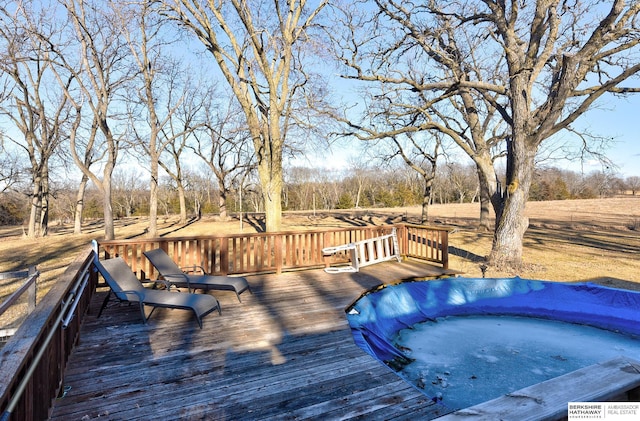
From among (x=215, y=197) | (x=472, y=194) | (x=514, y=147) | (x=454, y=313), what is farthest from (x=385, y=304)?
(x=472, y=194)

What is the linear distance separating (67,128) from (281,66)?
13.4 m

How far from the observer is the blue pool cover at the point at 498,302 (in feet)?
20.1

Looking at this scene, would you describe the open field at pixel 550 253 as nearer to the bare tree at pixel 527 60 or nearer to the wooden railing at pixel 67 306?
the bare tree at pixel 527 60

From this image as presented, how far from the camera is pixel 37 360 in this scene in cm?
216

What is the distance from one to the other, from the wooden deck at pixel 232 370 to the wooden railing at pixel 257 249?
1459mm

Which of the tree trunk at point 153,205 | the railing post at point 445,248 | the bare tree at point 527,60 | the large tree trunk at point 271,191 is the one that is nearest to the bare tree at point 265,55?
the large tree trunk at point 271,191

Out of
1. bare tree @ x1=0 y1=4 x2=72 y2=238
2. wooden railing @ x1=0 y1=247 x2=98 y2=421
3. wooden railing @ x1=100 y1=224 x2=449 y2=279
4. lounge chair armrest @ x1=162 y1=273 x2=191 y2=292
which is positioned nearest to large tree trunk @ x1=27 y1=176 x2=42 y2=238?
bare tree @ x1=0 y1=4 x2=72 y2=238

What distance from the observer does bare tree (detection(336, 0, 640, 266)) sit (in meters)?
8.59

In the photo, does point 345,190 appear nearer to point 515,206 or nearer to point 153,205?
point 153,205

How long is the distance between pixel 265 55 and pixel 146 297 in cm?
929

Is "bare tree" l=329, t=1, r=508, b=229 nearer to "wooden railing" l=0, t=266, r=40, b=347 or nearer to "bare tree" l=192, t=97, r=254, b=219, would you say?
"wooden railing" l=0, t=266, r=40, b=347

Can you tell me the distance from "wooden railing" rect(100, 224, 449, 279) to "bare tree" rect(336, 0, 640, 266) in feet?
8.26

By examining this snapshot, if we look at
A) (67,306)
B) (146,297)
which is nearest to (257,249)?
(146,297)

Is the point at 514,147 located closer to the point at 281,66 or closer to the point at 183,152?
the point at 281,66
